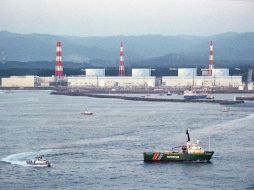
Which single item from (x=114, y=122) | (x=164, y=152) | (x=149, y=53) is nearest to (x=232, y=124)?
(x=114, y=122)

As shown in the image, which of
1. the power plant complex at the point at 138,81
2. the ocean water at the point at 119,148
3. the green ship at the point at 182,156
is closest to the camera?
the ocean water at the point at 119,148

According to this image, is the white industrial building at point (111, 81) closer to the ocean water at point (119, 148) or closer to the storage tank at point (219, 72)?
the storage tank at point (219, 72)

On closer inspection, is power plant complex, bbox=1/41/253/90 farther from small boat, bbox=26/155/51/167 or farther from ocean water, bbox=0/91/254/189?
small boat, bbox=26/155/51/167

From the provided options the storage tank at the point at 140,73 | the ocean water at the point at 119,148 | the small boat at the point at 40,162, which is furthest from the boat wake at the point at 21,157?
the storage tank at the point at 140,73

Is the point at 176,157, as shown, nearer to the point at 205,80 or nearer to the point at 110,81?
the point at 205,80

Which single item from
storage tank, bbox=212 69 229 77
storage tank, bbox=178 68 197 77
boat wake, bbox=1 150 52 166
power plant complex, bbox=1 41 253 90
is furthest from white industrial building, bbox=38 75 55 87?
boat wake, bbox=1 150 52 166

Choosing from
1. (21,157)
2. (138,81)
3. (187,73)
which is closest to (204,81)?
(187,73)
